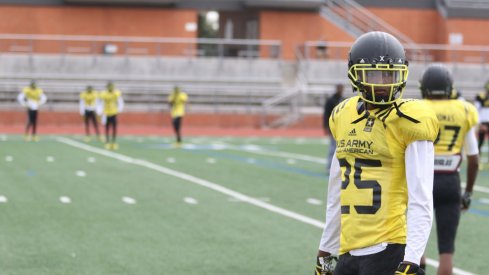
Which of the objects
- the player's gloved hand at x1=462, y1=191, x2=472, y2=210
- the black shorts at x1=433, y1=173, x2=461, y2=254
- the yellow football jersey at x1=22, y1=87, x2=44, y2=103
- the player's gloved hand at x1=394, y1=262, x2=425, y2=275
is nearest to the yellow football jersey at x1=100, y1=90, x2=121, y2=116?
the yellow football jersey at x1=22, y1=87, x2=44, y2=103

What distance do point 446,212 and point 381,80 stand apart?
119 inches

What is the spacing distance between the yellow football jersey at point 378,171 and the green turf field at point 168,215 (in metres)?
4.26

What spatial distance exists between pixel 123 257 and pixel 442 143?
3337mm

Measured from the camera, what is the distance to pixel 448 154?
26.1 feet

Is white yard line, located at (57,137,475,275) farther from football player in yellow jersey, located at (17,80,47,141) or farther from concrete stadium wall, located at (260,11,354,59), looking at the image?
concrete stadium wall, located at (260,11,354,59)

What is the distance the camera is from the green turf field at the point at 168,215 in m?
9.64

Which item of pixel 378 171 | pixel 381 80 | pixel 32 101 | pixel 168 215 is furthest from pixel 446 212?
pixel 32 101

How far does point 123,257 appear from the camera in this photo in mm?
9805

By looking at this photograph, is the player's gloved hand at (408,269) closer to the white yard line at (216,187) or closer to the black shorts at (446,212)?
the black shorts at (446,212)

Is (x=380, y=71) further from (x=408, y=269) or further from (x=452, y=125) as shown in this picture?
(x=452, y=125)

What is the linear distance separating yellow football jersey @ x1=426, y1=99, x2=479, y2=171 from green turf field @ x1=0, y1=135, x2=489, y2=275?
163 centimetres

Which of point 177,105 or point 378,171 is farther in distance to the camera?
point 177,105

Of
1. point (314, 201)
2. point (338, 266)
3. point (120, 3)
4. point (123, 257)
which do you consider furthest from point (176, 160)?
point (120, 3)

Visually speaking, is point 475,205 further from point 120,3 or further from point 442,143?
point 120,3
